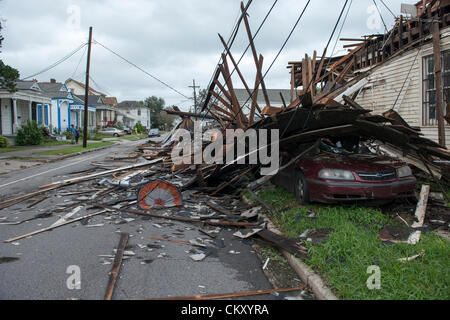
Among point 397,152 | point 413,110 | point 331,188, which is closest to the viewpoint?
point 331,188

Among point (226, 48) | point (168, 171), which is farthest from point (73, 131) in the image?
point (226, 48)

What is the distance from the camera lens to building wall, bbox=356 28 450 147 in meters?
10.7

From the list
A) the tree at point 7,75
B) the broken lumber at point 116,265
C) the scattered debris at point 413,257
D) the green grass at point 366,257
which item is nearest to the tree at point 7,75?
the tree at point 7,75

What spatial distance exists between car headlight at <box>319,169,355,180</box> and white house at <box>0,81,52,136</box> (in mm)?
27140

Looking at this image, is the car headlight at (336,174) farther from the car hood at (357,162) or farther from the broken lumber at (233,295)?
the broken lumber at (233,295)

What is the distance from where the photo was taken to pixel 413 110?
37.8ft

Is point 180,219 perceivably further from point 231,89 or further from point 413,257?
point 413,257

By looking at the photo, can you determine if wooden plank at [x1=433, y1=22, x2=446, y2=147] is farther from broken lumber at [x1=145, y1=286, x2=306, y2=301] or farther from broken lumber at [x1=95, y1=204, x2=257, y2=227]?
broken lumber at [x1=145, y1=286, x2=306, y2=301]

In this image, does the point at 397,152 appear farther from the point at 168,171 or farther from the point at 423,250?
the point at 168,171

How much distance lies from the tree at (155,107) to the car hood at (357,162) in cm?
9040

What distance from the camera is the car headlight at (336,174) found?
6.07m

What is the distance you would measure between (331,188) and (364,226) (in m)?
0.84

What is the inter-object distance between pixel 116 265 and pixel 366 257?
3124 mm

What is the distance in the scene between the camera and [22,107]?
3325cm
